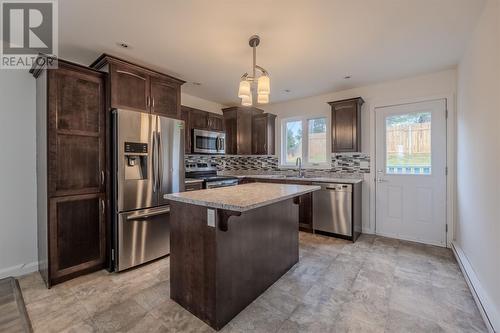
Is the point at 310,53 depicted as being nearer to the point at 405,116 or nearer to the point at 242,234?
the point at 405,116

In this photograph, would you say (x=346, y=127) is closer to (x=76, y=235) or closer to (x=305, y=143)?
(x=305, y=143)

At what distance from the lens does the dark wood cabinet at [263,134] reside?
16.0 feet

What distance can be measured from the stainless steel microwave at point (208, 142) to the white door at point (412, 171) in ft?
9.15

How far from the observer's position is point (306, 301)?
2.05 meters

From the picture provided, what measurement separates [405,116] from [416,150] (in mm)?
562

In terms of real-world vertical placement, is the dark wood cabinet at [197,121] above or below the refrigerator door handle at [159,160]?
above

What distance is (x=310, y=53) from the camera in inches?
108

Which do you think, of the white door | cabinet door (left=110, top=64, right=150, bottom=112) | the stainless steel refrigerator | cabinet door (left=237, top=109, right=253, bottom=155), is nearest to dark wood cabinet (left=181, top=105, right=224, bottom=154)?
cabinet door (left=237, top=109, right=253, bottom=155)

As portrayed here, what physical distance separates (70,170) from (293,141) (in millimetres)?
3826

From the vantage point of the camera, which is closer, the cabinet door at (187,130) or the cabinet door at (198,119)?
the cabinet door at (187,130)

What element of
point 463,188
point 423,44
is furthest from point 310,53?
point 463,188

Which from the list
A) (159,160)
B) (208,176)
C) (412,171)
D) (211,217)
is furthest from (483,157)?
(208,176)

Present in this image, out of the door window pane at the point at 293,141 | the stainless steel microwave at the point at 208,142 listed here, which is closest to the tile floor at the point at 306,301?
the stainless steel microwave at the point at 208,142

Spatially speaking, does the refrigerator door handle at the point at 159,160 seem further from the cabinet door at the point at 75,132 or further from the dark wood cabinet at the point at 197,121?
the dark wood cabinet at the point at 197,121
